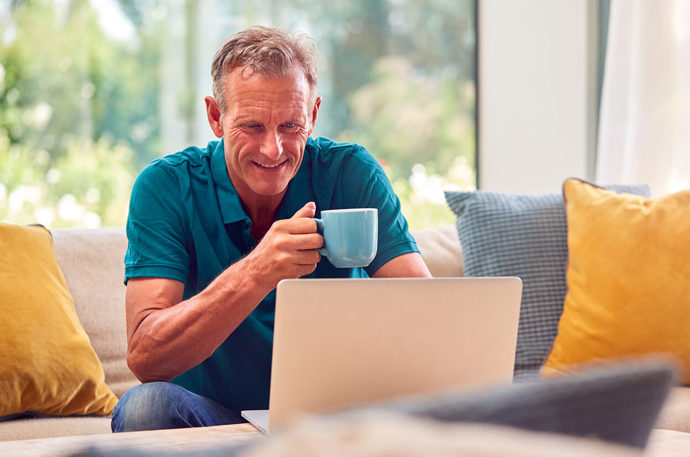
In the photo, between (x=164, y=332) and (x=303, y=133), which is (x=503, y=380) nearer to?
(x=164, y=332)

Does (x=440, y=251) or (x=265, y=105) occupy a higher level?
(x=265, y=105)

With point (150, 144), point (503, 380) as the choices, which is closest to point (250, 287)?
point (503, 380)

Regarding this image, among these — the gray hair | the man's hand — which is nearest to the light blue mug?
the man's hand

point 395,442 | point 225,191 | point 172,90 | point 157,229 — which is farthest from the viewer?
point 172,90

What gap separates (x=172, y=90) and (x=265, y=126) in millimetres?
1787

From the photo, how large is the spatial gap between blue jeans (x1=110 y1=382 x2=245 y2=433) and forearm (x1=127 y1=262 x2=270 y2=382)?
0.05m

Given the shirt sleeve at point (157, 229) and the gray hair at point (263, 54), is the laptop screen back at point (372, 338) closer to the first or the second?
the shirt sleeve at point (157, 229)

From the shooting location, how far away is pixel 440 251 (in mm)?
2402

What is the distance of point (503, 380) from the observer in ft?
3.28

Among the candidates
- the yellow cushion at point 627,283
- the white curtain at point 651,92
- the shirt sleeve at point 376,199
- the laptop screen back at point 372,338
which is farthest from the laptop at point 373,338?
the white curtain at point 651,92

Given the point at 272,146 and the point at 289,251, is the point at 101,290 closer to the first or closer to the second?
the point at 272,146

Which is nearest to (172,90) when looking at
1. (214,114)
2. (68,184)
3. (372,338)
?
(68,184)

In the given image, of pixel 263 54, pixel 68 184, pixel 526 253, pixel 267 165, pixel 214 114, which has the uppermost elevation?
pixel 263 54

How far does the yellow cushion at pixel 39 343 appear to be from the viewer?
1791 mm
